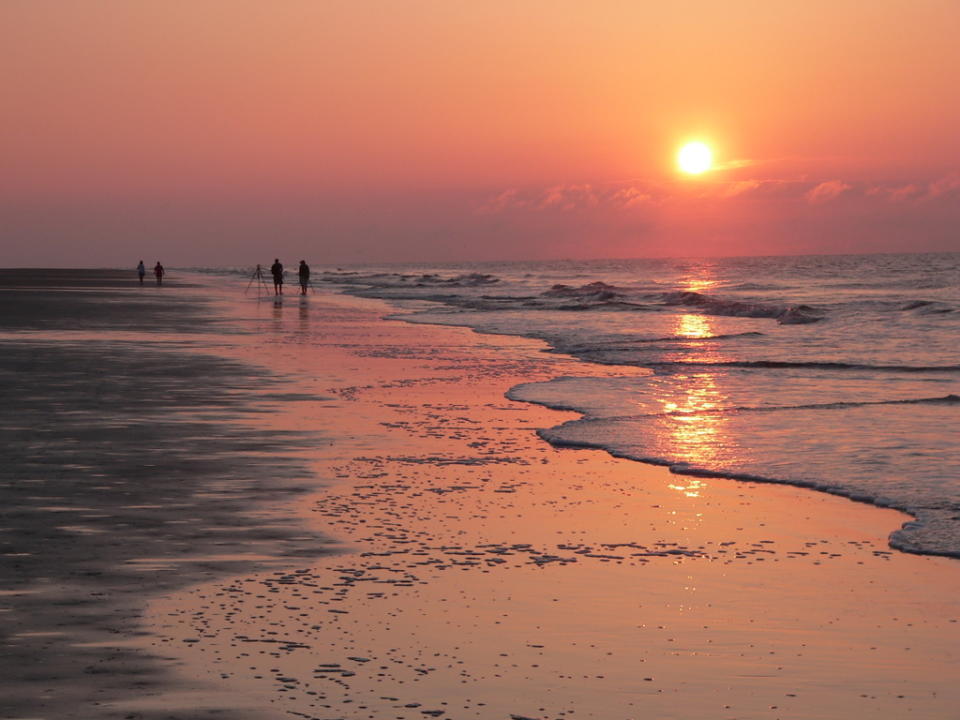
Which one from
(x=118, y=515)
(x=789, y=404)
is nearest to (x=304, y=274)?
(x=789, y=404)

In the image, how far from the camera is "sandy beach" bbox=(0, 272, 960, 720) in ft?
17.1

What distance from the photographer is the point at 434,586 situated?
6.85 m

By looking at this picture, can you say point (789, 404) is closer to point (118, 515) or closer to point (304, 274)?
point (118, 515)

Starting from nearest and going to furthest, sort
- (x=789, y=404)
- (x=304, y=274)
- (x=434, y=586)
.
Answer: (x=434, y=586)
(x=789, y=404)
(x=304, y=274)

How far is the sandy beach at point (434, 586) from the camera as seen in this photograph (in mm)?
5207

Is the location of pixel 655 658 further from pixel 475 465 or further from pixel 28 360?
pixel 28 360

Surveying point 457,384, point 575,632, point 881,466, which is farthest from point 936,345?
point 575,632

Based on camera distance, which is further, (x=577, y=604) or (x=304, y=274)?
(x=304, y=274)

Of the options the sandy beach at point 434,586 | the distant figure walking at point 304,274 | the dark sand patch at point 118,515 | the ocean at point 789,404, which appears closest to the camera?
the sandy beach at point 434,586

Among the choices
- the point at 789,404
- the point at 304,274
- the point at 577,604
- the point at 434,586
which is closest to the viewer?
the point at 577,604

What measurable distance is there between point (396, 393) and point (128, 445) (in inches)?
216

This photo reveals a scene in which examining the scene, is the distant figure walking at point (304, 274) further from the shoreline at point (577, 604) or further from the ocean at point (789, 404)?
the shoreline at point (577, 604)

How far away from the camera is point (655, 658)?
566 cm

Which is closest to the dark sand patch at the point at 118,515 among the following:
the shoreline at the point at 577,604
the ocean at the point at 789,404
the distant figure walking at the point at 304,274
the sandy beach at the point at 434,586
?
the sandy beach at the point at 434,586
